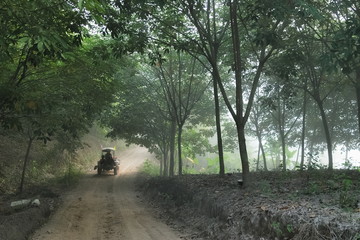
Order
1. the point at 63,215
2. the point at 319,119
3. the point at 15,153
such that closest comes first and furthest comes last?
the point at 63,215
the point at 15,153
the point at 319,119

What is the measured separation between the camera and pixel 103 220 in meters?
10.8

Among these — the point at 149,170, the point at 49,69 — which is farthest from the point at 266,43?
the point at 149,170

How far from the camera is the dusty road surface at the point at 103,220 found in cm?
888

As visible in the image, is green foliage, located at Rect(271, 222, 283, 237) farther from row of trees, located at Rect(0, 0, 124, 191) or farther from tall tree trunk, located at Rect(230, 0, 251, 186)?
row of trees, located at Rect(0, 0, 124, 191)

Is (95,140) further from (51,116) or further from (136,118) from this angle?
(51,116)

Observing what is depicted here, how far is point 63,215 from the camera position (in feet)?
37.8

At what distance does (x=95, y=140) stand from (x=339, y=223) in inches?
1658

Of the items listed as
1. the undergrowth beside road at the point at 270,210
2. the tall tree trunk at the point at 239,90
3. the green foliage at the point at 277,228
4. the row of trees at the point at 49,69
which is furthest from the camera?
the tall tree trunk at the point at 239,90

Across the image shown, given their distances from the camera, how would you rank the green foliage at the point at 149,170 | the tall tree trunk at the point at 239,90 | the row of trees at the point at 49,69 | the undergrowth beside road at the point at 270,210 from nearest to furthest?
the undergrowth beside road at the point at 270,210 < the row of trees at the point at 49,69 < the tall tree trunk at the point at 239,90 < the green foliage at the point at 149,170

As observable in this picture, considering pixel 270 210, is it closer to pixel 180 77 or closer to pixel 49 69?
pixel 49 69

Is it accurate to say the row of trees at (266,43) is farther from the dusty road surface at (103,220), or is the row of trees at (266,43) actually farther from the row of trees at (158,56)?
the dusty road surface at (103,220)

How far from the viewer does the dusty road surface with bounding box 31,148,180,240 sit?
8.88 metres

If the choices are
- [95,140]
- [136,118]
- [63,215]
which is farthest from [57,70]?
[95,140]

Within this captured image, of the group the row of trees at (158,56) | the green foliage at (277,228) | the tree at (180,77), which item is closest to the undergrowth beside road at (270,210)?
the green foliage at (277,228)
